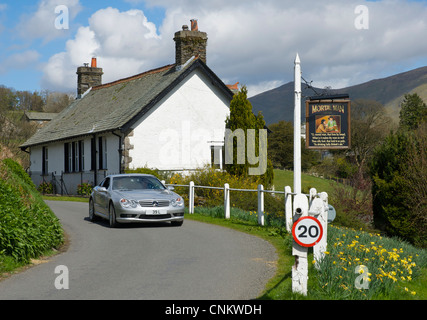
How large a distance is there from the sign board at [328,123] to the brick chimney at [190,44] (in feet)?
57.5

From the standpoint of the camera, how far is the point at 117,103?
106 feet

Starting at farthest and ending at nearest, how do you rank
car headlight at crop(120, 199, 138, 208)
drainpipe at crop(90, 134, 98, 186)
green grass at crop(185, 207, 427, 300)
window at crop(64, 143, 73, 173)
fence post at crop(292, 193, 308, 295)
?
1. window at crop(64, 143, 73, 173)
2. drainpipe at crop(90, 134, 98, 186)
3. car headlight at crop(120, 199, 138, 208)
4. green grass at crop(185, 207, 427, 300)
5. fence post at crop(292, 193, 308, 295)

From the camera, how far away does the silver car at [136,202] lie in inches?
565

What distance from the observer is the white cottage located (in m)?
28.0

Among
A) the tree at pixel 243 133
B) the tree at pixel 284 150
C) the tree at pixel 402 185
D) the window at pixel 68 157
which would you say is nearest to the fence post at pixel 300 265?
the tree at pixel 402 185

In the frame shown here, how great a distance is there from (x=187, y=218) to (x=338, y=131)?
269 inches

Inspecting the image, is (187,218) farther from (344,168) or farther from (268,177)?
(344,168)

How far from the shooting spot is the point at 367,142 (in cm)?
7031

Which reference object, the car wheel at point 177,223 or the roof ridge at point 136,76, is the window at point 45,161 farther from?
the car wheel at point 177,223

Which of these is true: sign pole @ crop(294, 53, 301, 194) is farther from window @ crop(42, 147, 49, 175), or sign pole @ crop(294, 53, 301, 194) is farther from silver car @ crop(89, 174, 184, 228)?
window @ crop(42, 147, 49, 175)

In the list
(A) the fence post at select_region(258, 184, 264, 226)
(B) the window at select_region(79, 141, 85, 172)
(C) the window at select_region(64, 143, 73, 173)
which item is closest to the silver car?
(A) the fence post at select_region(258, 184, 264, 226)

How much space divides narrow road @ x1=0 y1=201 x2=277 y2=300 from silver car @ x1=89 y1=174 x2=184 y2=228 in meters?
0.47

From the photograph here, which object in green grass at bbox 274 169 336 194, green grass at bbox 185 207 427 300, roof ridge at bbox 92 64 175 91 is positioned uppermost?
roof ridge at bbox 92 64 175 91

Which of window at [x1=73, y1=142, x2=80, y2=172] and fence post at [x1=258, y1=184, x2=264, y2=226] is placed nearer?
fence post at [x1=258, y1=184, x2=264, y2=226]
